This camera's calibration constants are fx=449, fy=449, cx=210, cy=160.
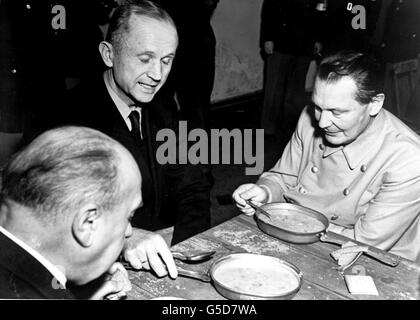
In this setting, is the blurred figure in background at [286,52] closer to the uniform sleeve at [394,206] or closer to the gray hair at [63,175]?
the uniform sleeve at [394,206]

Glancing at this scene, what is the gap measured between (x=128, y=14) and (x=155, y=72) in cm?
34

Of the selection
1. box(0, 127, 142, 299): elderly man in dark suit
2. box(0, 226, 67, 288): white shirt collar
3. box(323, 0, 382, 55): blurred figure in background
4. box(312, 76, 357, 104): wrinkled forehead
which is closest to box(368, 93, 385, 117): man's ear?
box(312, 76, 357, 104): wrinkled forehead

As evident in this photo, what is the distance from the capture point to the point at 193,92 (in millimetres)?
4914

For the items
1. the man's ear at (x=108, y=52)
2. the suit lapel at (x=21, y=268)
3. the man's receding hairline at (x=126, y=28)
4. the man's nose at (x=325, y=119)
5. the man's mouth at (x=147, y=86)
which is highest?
the man's receding hairline at (x=126, y=28)

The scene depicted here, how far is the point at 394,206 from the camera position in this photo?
2170 mm

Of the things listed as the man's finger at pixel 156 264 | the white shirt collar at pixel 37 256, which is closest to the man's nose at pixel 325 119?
the man's finger at pixel 156 264

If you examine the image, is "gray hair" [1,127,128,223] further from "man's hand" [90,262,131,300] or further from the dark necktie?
the dark necktie

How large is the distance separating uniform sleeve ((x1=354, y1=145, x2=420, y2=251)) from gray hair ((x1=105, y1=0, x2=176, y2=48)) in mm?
1411

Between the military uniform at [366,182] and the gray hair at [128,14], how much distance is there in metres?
1.02

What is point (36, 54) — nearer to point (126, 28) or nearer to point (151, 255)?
point (126, 28)

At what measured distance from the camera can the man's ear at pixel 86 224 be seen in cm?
120

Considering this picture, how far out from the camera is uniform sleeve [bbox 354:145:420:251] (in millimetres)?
2154

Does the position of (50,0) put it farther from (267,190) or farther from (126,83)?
(267,190)
